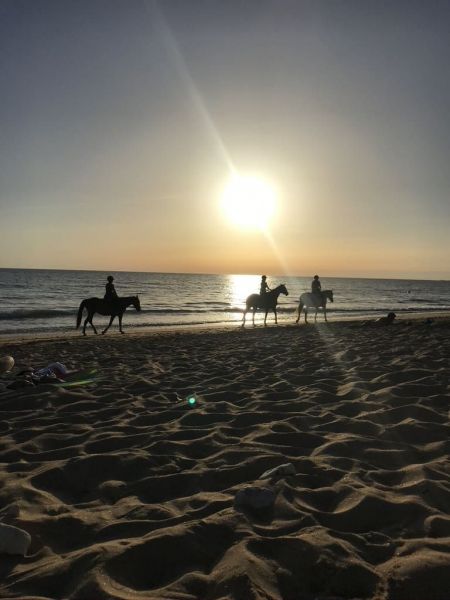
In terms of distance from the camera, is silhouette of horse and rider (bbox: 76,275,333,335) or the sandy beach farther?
silhouette of horse and rider (bbox: 76,275,333,335)

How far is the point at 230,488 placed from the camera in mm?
3375

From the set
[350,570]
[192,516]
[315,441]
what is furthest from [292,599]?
[315,441]

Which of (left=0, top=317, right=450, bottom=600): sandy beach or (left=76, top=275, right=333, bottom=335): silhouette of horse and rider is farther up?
(left=76, top=275, right=333, bottom=335): silhouette of horse and rider

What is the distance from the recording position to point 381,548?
8.29ft

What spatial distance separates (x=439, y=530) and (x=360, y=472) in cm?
92

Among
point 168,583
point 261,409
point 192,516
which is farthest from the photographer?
point 261,409

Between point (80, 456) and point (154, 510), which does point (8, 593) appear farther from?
point (80, 456)

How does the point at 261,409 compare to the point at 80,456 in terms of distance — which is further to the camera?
the point at 261,409

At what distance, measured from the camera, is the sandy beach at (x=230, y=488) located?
89.8 inches

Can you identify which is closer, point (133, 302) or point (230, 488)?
point (230, 488)

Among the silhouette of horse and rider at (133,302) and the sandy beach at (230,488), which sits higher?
the silhouette of horse and rider at (133,302)

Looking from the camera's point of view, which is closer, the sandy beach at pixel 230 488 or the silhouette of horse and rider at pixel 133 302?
the sandy beach at pixel 230 488

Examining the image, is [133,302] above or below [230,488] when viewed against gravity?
above

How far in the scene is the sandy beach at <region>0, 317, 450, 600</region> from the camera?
228 centimetres
